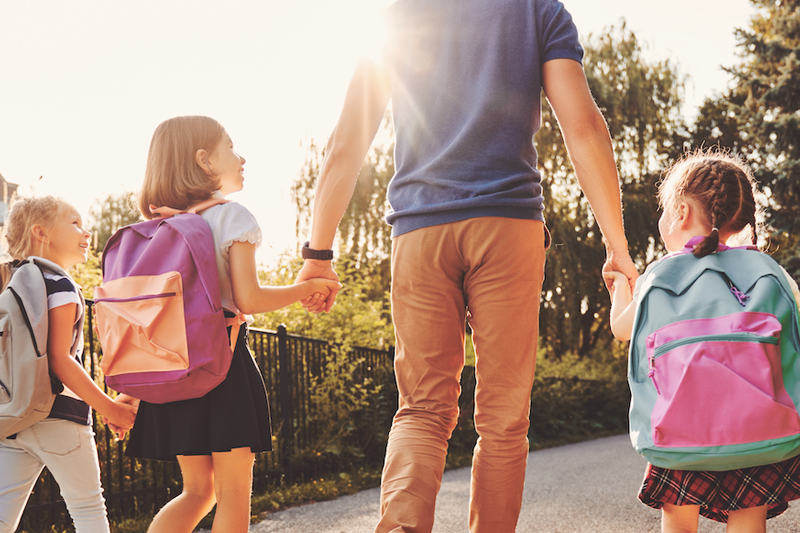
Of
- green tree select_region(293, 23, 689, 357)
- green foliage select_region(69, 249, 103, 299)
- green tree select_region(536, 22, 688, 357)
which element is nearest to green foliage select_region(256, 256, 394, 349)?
green foliage select_region(69, 249, 103, 299)

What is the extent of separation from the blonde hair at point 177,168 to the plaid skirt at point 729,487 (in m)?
1.75

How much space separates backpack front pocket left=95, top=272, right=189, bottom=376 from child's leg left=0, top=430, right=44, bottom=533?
761mm

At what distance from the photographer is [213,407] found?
2.05m

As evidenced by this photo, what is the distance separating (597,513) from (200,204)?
3.55 metres

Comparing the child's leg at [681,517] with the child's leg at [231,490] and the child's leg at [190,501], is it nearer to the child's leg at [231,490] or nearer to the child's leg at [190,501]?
the child's leg at [231,490]

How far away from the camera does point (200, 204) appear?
2.24 m

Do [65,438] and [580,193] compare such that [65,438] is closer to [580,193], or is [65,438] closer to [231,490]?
[231,490]

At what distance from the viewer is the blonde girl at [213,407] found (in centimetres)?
204

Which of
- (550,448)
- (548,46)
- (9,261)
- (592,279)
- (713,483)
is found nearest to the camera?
(713,483)

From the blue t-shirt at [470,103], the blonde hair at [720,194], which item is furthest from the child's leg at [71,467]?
the blonde hair at [720,194]

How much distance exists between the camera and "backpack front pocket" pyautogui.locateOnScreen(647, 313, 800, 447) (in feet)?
5.96

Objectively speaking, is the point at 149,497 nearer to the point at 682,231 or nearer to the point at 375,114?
the point at 375,114

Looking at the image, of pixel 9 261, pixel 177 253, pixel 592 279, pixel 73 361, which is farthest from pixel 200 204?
pixel 592 279

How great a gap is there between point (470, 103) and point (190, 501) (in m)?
1.51
